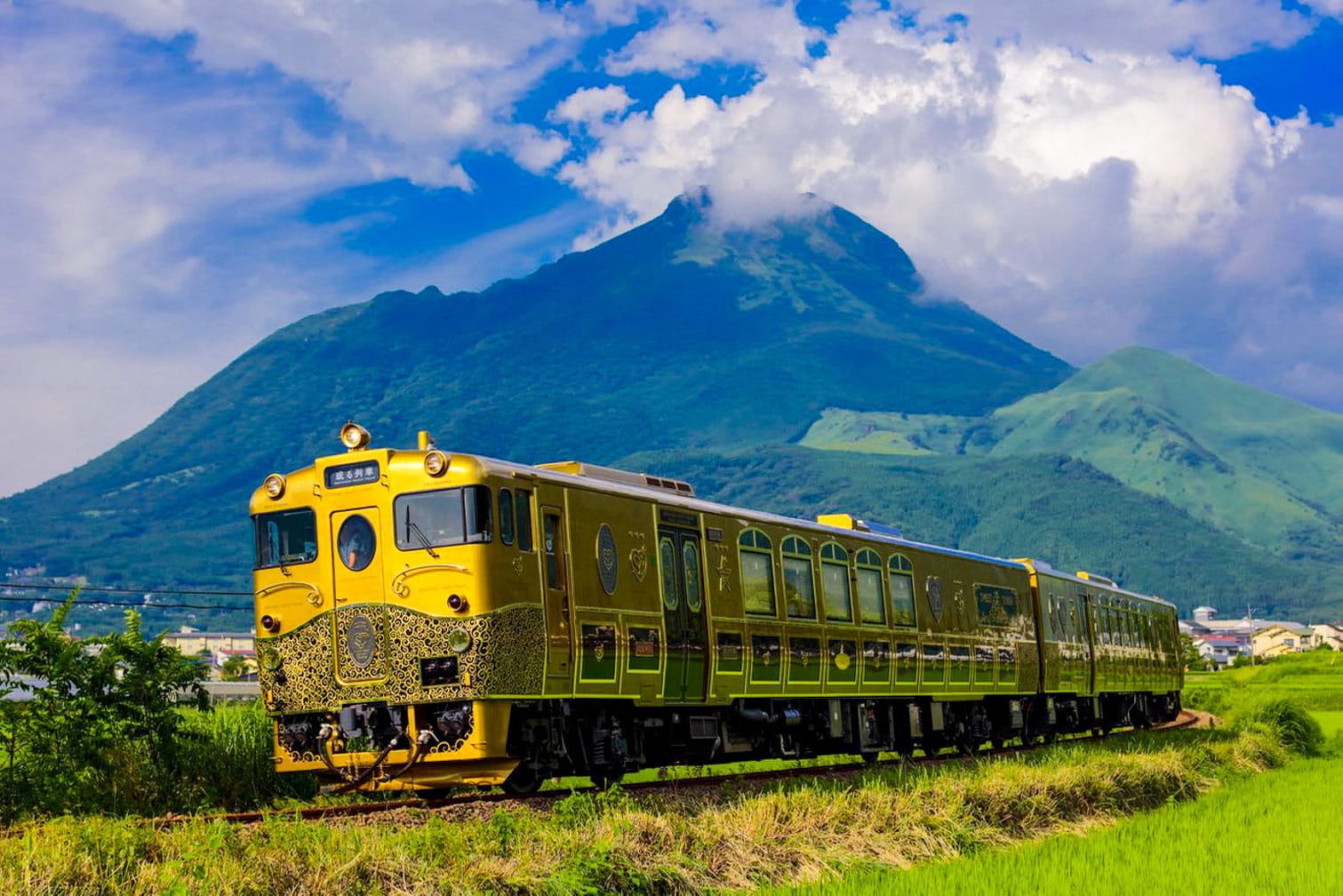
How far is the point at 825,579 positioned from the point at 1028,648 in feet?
30.7

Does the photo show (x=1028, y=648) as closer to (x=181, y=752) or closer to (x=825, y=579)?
(x=825, y=579)

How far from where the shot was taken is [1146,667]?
40.2 metres

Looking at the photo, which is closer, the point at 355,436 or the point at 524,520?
the point at 524,520

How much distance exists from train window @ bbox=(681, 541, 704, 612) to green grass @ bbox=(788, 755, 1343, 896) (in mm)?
4895

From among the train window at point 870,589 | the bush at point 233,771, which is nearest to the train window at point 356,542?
the bush at point 233,771

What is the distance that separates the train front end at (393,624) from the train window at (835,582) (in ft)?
23.7

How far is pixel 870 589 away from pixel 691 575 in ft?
18.5

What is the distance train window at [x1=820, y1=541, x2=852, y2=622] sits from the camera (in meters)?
22.1

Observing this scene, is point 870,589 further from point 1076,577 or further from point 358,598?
point 1076,577

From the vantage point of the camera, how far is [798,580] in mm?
21297

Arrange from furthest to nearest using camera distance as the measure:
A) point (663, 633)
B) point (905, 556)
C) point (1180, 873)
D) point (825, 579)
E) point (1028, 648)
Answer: point (1028, 648), point (905, 556), point (825, 579), point (663, 633), point (1180, 873)

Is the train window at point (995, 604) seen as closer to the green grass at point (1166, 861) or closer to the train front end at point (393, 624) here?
the green grass at point (1166, 861)

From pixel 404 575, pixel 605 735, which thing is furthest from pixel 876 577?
pixel 404 575

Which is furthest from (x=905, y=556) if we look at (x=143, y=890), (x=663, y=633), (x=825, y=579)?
(x=143, y=890)
